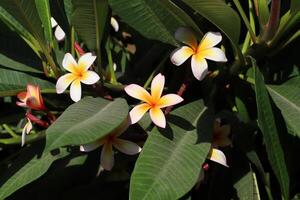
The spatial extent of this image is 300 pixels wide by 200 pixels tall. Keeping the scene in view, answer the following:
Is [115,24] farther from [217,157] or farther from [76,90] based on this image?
[217,157]

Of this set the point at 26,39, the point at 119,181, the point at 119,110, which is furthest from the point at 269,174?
the point at 26,39

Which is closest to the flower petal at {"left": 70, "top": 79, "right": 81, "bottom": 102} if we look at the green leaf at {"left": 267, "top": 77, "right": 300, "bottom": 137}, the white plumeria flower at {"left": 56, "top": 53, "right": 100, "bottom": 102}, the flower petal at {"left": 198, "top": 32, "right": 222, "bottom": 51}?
the white plumeria flower at {"left": 56, "top": 53, "right": 100, "bottom": 102}

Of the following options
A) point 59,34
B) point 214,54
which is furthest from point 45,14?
point 214,54

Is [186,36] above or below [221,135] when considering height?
above

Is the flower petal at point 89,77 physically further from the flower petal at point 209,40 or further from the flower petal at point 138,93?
the flower petal at point 209,40

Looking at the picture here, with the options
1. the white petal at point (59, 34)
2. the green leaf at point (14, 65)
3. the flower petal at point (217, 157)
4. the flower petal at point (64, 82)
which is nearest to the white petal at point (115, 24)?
the white petal at point (59, 34)

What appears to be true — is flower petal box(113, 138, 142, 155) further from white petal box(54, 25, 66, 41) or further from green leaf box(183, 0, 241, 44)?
white petal box(54, 25, 66, 41)
